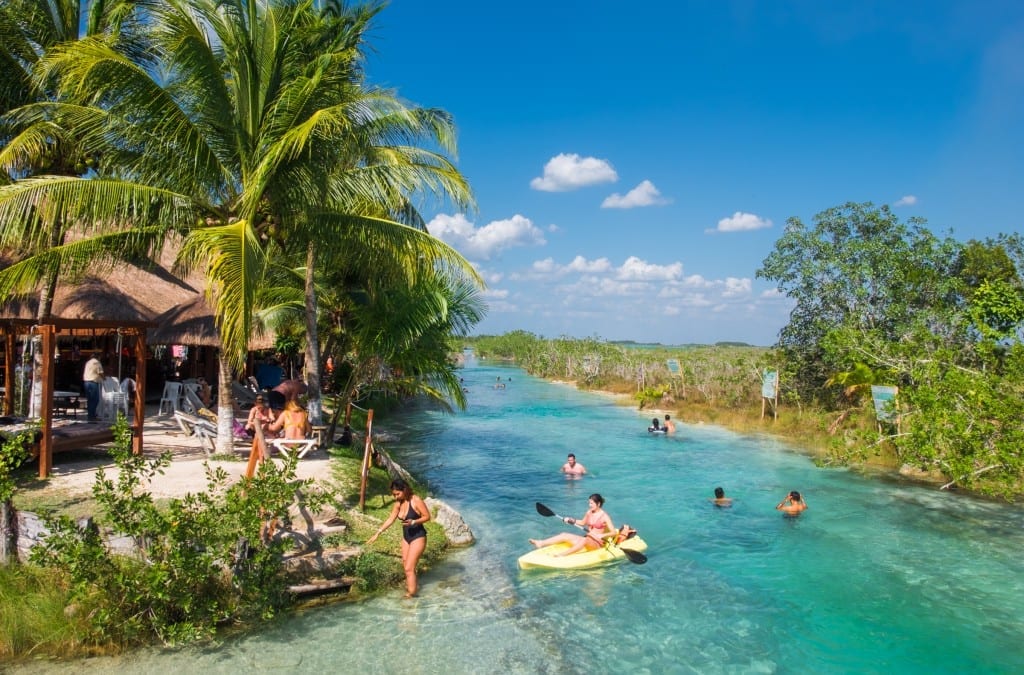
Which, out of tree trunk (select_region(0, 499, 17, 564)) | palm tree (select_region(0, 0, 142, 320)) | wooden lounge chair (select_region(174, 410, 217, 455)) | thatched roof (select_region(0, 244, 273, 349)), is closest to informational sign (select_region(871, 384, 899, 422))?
wooden lounge chair (select_region(174, 410, 217, 455))

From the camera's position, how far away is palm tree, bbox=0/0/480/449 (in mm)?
8109

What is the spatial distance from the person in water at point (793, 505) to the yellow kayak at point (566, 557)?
4307 millimetres

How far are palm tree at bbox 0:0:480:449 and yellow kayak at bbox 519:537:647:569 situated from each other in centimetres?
404

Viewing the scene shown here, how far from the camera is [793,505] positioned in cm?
1266

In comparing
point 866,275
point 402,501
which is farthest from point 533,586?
point 866,275

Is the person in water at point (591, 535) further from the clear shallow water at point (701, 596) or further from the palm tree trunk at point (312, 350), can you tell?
the palm tree trunk at point (312, 350)

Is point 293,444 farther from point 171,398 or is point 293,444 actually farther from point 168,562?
point 171,398

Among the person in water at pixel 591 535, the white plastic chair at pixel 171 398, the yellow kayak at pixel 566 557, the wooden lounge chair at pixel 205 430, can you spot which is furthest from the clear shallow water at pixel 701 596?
the white plastic chair at pixel 171 398

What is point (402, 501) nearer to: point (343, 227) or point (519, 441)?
point (343, 227)

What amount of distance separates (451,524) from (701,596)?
3.59 meters

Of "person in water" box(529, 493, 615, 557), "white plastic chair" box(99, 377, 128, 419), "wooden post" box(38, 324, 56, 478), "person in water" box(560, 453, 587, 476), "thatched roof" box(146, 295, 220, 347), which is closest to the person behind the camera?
"wooden post" box(38, 324, 56, 478)

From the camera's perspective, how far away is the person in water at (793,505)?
1264 cm

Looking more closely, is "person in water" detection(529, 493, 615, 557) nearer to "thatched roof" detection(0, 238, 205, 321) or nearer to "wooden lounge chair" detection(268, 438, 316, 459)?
"wooden lounge chair" detection(268, 438, 316, 459)

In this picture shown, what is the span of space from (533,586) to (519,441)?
505 inches
